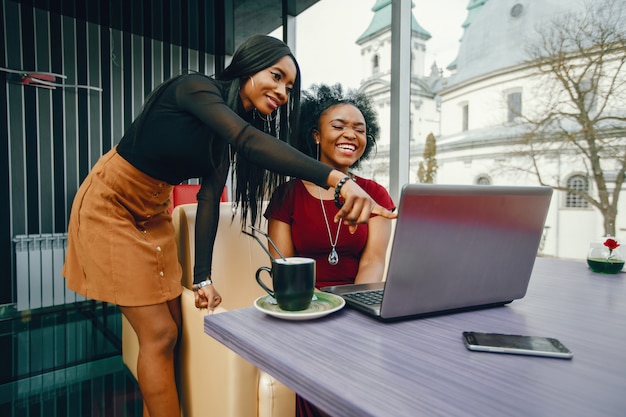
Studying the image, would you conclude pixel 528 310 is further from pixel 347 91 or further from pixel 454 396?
pixel 347 91

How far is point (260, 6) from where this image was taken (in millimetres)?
4316

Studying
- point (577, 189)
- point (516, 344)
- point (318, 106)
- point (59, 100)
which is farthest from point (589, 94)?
point (59, 100)

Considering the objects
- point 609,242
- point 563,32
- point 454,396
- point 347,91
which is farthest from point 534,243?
point 563,32

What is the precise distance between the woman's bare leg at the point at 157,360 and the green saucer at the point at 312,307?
1.95ft

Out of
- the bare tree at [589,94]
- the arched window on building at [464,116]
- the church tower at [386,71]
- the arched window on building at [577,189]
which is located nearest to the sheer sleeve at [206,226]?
the church tower at [386,71]

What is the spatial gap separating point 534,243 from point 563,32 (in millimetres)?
2682

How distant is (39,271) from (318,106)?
3.43 meters

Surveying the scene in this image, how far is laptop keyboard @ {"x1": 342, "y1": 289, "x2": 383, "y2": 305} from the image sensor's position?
0.77 metres

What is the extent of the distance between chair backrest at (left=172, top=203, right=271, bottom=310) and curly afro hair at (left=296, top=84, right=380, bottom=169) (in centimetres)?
40

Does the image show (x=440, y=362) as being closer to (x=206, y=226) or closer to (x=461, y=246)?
(x=461, y=246)

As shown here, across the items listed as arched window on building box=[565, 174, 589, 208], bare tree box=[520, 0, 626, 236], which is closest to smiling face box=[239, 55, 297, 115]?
bare tree box=[520, 0, 626, 236]

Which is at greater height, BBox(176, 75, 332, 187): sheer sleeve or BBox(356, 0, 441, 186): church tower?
BBox(356, 0, 441, 186): church tower

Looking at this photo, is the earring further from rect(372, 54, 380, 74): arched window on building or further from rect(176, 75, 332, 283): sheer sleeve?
rect(372, 54, 380, 74): arched window on building

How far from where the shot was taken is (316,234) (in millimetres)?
1490
